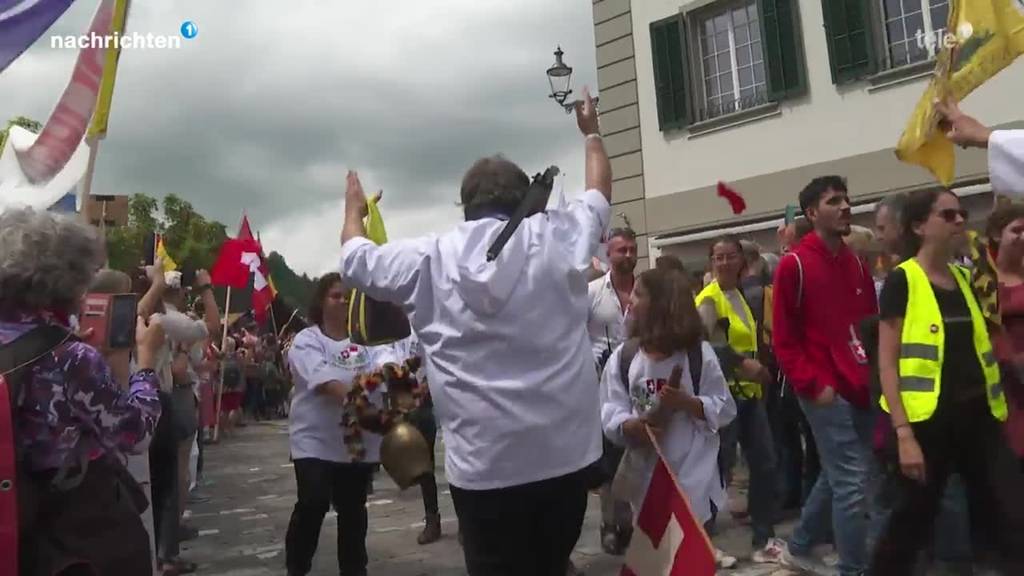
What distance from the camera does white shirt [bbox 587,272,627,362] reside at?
5.78 m

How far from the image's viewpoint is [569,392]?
2.80 metres

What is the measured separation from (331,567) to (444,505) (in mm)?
2204

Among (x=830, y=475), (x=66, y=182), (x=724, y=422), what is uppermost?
(x=66, y=182)

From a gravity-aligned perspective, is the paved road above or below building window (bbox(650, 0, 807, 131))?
below

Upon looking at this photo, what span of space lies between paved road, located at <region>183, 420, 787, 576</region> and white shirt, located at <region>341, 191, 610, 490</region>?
2.78 m

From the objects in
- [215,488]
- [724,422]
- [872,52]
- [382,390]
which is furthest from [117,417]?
[872,52]

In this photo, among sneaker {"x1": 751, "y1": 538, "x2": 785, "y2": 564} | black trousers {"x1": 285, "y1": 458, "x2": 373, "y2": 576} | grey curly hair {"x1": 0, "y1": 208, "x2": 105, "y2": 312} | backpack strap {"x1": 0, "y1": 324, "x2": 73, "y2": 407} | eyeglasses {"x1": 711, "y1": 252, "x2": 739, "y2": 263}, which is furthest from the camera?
eyeglasses {"x1": 711, "y1": 252, "x2": 739, "y2": 263}

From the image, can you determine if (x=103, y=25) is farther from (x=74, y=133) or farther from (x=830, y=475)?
(x=830, y=475)

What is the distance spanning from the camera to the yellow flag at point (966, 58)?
10.8 feet

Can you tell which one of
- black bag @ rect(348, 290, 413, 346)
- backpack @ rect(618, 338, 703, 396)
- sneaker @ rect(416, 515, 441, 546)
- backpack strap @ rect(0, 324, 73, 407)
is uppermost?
black bag @ rect(348, 290, 413, 346)

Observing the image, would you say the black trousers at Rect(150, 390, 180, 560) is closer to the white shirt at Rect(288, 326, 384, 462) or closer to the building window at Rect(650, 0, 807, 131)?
the white shirt at Rect(288, 326, 384, 462)

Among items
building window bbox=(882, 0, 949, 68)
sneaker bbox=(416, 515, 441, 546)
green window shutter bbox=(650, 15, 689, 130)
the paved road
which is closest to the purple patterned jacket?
the paved road

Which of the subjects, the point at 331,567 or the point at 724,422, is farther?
the point at 331,567

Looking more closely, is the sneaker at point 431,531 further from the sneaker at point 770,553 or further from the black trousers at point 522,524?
the black trousers at point 522,524
